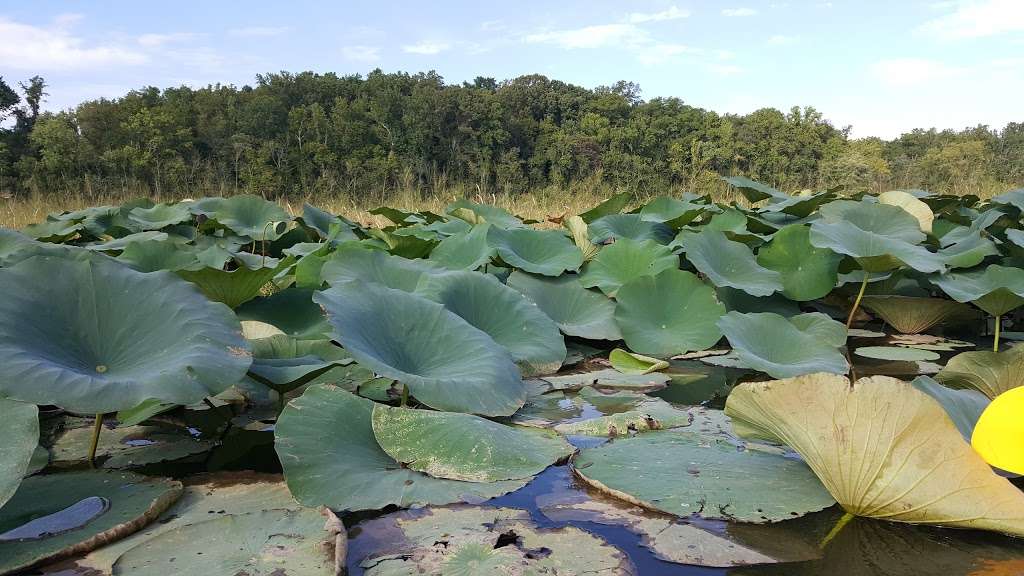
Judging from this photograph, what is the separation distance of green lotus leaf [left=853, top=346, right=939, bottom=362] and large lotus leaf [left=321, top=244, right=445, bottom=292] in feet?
4.23

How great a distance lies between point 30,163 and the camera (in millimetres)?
12625

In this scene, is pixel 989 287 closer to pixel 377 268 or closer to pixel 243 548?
pixel 377 268

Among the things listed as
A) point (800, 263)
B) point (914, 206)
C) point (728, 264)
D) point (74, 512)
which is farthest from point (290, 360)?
point (914, 206)

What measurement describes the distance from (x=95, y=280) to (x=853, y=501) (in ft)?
4.06

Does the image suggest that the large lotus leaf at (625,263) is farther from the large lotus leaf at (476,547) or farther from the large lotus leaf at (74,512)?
the large lotus leaf at (74,512)

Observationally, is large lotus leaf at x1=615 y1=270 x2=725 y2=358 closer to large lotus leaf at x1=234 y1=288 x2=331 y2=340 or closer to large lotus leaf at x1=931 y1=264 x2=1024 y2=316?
large lotus leaf at x1=931 y1=264 x2=1024 y2=316

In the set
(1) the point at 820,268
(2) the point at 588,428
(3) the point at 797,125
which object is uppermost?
(3) the point at 797,125

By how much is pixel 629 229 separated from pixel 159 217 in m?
2.35

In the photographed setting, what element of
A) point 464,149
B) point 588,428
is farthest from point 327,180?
point 588,428

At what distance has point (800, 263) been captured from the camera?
2314mm

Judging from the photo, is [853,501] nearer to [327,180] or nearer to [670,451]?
[670,451]

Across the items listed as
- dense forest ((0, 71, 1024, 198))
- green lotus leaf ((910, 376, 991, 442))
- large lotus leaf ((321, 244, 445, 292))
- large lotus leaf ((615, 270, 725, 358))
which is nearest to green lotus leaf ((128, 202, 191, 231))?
large lotus leaf ((321, 244, 445, 292))

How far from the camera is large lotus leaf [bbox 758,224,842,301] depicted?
7.27ft

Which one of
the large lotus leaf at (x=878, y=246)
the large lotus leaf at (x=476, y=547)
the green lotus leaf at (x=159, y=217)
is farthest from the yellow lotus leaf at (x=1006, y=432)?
the green lotus leaf at (x=159, y=217)
